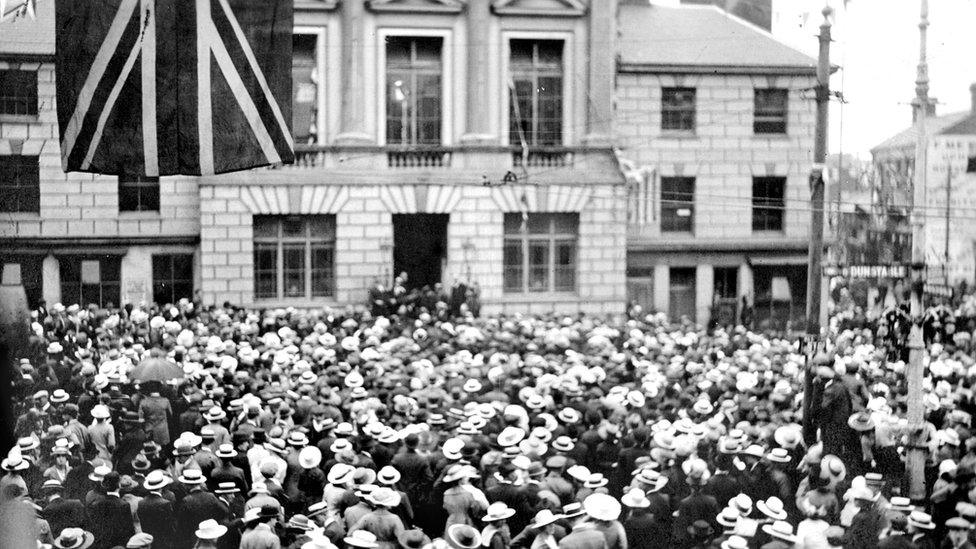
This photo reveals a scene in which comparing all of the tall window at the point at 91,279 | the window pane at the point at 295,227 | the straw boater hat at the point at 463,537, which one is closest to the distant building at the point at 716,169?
the window pane at the point at 295,227

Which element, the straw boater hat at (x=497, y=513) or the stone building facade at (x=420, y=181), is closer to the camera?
the straw boater hat at (x=497, y=513)

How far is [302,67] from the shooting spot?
29.5 metres

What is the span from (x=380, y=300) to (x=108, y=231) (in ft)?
23.4

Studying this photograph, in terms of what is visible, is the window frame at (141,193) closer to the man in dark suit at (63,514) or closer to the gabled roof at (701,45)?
the gabled roof at (701,45)

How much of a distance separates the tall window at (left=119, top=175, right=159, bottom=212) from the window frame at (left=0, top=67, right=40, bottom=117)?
4.56 m

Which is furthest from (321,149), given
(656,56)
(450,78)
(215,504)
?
(215,504)

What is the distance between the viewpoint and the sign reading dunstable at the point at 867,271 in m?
19.2

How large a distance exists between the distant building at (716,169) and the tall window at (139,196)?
1239cm

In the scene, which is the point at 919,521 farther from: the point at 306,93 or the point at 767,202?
the point at 767,202

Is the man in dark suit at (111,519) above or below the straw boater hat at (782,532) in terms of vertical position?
below

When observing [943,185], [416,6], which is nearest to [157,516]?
[943,185]

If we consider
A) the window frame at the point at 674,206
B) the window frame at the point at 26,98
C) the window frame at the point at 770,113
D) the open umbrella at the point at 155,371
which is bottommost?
the open umbrella at the point at 155,371

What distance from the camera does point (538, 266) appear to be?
3012cm

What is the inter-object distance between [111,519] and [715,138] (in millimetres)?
23512
